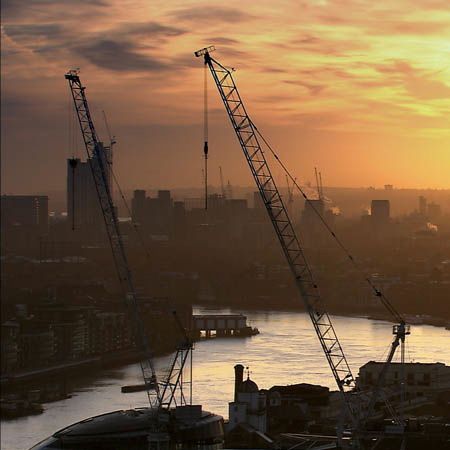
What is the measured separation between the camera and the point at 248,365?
12375 millimetres

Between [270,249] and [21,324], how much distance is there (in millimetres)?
14778

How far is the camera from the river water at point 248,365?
32.6 feet

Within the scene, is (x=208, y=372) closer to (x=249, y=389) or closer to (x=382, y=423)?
(x=249, y=389)

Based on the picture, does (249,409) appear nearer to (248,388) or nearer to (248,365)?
(248,388)

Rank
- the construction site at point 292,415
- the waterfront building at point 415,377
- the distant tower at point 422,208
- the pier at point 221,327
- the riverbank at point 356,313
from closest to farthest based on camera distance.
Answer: the construction site at point 292,415
the waterfront building at point 415,377
the riverbank at point 356,313
the pier at point 221,327
the distant tower at point 422,208

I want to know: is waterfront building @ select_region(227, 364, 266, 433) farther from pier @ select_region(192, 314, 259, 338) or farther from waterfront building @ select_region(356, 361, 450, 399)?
pier @ select_region(192, 314, 259, 338)

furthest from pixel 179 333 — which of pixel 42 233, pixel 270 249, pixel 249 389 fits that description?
pixel 42 233

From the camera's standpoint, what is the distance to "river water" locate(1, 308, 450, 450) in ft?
32.6

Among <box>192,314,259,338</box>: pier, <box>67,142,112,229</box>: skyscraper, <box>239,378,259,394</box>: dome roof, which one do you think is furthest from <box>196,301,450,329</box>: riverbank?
<box>67,142,112,229</box>: skyscraper

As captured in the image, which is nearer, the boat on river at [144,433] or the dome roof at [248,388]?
the boat on river at [144,433]

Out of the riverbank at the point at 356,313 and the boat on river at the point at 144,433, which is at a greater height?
the riverbank at the point at 356,313

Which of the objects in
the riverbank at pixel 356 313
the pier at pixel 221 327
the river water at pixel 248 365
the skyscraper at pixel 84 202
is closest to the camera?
the river water at pixel 248 365

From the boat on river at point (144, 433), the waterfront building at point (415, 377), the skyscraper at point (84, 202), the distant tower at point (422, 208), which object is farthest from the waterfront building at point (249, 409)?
the distant tower at point (422, 208)

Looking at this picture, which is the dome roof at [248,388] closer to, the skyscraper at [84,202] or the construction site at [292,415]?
the construction site at [292,415]
